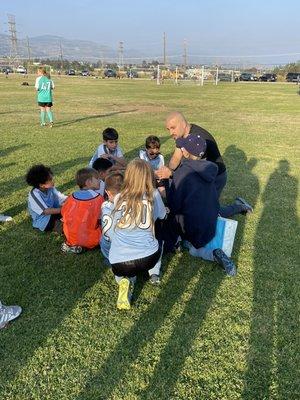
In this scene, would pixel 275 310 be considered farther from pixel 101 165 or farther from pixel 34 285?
pixel 101 165

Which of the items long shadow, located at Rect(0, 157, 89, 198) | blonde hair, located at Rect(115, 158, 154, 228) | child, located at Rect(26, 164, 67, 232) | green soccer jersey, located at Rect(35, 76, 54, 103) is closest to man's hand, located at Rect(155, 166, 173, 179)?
blonde hair, located at Rect(115, 158, 154, 228)

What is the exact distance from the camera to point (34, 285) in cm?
401

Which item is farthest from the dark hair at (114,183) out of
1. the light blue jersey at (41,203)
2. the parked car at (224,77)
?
the parked car at (224,77)

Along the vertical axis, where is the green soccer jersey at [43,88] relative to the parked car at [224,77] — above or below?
above

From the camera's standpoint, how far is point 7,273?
422 centimetres

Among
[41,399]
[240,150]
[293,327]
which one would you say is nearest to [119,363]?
[41,399]

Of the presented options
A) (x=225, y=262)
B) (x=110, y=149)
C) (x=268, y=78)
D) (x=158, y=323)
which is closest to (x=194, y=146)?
(x=225, y=262)

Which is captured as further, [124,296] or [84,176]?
[84,176]

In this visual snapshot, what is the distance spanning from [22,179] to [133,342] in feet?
15.7

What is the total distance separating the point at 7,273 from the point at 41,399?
5.77ft

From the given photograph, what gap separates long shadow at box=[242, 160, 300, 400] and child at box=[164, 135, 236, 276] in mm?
475

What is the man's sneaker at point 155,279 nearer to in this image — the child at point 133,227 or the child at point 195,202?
A: the child at point 133,227

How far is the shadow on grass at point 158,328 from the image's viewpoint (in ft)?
9.43

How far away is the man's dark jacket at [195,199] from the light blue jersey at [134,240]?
0.70m
